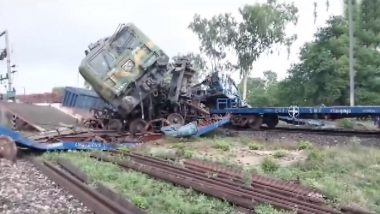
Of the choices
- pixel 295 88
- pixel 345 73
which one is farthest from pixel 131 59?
pixel 295 88

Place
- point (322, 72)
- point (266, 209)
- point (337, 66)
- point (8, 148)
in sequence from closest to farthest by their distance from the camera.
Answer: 1. point (266, 209)
2. point (8, 148)
3. point (337, 66)
4. point (322, 72)

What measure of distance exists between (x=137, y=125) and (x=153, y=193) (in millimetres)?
10336

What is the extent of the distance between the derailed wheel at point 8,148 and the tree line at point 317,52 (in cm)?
2492

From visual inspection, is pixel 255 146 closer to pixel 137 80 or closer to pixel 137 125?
pixel 137 80

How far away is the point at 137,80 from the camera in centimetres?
1717

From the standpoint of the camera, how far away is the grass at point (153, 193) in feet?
21.6

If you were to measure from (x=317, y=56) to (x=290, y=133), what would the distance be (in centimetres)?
1912

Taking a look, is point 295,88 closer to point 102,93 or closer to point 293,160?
point 102,93

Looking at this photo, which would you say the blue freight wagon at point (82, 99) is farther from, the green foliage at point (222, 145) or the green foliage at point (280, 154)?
the green foliage at point (280, 154)

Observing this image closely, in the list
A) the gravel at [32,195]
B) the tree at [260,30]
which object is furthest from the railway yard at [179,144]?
the tree at [260,30]

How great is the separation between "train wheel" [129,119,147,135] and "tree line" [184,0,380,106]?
61.3ft

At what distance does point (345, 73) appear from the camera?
33.4 m

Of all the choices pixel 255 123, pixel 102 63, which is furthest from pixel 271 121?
pixel 102 63

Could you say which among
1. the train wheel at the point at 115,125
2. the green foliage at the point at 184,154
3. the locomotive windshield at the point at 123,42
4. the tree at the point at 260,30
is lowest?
the green foliage at the point at 184,154
